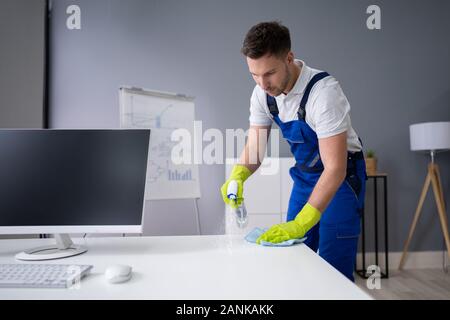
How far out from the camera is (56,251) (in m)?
1.26

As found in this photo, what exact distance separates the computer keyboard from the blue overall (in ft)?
3.01

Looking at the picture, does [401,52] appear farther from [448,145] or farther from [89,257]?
[89,257]

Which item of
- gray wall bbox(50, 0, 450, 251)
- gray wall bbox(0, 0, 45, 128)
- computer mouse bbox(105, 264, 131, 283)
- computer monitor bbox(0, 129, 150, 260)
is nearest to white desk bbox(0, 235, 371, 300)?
computer mouse bbox(105, 264, 131, 283)

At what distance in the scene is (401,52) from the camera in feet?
11.5

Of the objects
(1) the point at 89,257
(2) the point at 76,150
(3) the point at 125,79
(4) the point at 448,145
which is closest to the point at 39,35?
(3) the point at 125,79

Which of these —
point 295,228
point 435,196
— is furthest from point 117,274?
point 435,196

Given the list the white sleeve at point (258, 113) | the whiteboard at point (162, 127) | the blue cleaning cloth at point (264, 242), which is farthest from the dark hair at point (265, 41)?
the whiteboard at point (162, 127)

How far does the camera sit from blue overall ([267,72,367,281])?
1.49 metres

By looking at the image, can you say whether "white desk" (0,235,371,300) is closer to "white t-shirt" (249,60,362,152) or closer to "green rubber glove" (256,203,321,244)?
"green rubber glove" (256,203,321,244)

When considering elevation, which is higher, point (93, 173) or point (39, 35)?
point (39, 35)

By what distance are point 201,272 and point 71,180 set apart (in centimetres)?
54

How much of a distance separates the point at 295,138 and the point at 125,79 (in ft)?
6.99

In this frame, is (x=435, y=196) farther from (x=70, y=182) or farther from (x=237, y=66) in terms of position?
(x=70, y=182)

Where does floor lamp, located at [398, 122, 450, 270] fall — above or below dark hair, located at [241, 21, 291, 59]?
below
